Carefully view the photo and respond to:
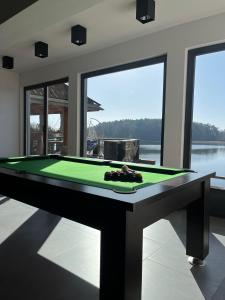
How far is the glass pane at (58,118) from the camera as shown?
5625 mm

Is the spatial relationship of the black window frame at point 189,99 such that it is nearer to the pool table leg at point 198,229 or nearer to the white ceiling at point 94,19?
the white ceiling at point 94,19

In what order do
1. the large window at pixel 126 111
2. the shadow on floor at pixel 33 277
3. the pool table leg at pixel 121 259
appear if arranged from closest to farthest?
1. the pool table leg at pixel 121 259
2. the shadow on floor at pixel 33 277
3. the large window at pixel 126 111

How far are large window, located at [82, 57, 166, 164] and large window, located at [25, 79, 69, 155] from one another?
681 mm

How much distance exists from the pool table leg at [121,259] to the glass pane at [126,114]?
2.84 metres

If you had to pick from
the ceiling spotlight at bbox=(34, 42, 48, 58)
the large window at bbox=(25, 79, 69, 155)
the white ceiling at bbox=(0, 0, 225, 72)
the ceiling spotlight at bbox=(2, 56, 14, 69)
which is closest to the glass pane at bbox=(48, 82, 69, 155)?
the large window at bbox=(25, 79, 69, 155)

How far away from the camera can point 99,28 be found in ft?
12.4

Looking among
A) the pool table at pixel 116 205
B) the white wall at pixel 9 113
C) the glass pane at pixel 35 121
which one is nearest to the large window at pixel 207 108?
the pool table at pixel 116 205

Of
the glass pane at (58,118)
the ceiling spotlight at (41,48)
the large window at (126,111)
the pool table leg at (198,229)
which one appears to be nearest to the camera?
the pool table leg at (198,229)

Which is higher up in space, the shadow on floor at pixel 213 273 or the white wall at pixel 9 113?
the white wall at pixel 9 113

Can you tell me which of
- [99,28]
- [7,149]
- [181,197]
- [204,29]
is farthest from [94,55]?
[181,197]

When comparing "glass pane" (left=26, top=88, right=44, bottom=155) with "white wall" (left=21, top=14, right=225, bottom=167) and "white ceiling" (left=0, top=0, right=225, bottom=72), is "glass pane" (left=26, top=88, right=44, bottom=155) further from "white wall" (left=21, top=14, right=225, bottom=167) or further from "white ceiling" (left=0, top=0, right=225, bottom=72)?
"white wall" (left=21, top=14, right=225, bottom=167)

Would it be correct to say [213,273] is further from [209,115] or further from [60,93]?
[60,93]

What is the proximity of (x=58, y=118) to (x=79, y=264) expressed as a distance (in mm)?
4254

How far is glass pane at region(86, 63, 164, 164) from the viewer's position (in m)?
4.21
